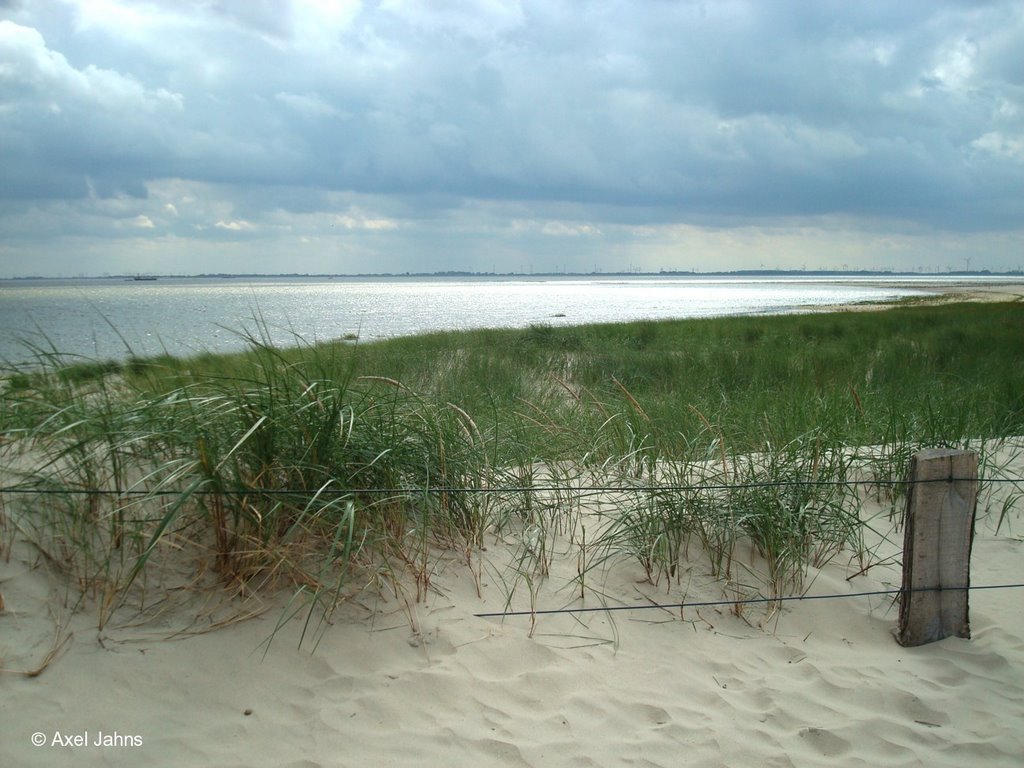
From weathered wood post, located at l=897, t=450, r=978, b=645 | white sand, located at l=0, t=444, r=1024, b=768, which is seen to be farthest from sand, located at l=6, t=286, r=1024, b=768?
weathered wood post, located at l=897, t=450, r=978, b=645

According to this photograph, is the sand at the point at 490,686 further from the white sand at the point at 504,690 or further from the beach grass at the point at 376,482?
the beach grass at the point at 376,482

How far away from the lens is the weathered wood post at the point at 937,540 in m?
3.22

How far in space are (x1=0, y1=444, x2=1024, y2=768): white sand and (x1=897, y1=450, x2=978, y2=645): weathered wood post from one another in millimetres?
164

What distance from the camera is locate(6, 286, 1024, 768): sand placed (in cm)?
258

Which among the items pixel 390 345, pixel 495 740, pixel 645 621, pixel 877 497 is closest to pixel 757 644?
pixel 645 621

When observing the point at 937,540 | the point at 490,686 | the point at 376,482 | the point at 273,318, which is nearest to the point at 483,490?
the point at 376,482

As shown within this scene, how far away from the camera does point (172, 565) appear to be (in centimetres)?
331

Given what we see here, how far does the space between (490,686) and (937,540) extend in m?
2.14

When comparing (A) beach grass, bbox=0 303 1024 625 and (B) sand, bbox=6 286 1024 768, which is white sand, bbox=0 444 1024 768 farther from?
(A) beach grass, bbox=0 303 1024 625

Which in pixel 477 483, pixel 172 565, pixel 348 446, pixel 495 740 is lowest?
pixel 495 740

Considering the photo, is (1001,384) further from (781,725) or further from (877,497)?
(781,725)

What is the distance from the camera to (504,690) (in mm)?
2910

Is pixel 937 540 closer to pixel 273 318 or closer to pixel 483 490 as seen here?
pixel 483 490

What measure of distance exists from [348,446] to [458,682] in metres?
1.29
